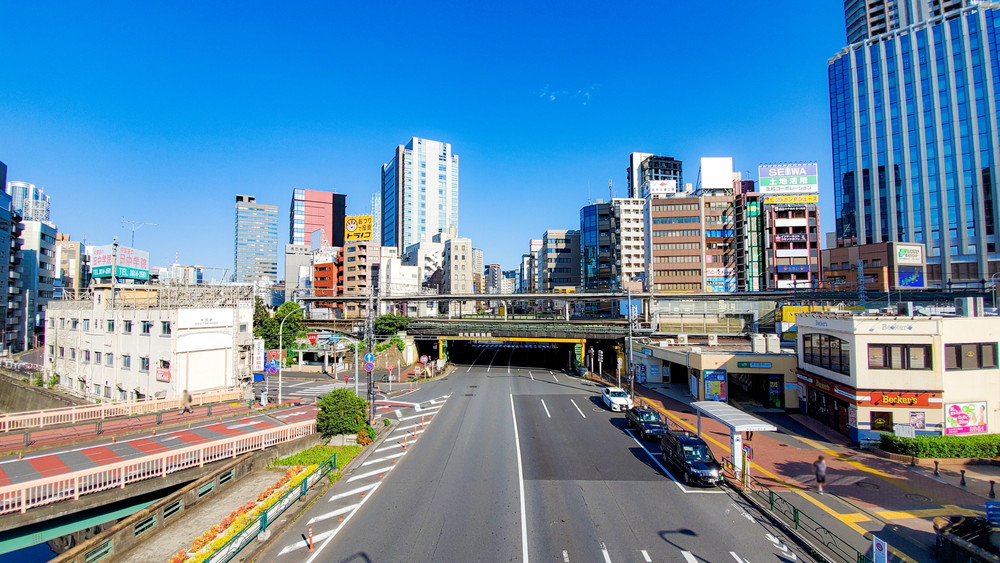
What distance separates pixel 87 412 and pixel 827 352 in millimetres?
44473

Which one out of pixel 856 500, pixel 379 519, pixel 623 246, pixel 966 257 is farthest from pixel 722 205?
pixel 379 519

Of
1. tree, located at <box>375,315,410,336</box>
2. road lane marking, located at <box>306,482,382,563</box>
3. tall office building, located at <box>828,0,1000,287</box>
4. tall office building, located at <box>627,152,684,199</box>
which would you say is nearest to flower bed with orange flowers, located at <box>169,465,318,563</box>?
road lane marking, located at <box>306,482,382,563</box>

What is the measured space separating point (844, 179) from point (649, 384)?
103 m

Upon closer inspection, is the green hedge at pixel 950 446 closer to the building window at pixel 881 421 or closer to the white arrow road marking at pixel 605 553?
the building window at pixel 881 421

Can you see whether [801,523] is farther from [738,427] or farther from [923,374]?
[923,374]

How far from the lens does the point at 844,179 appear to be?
374 feet

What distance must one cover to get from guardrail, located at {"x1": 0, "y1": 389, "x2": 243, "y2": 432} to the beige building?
39.9m

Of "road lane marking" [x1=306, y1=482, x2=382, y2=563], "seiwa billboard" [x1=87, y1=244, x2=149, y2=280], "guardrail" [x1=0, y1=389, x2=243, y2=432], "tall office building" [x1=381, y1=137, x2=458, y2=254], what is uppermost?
"tall office building" [x1=381, y1=137, x2=458, y2=254]

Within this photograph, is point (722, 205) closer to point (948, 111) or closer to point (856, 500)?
point (948, 111)

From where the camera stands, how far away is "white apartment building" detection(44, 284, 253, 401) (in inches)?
1324

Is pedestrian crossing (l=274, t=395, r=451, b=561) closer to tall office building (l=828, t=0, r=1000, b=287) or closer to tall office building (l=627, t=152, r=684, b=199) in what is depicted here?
tall office building (l=828, t=0, r=1000, b=287)

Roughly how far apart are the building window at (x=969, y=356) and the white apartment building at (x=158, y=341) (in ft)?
145

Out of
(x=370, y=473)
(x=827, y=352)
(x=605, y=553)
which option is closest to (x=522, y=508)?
(x=605, y=553)

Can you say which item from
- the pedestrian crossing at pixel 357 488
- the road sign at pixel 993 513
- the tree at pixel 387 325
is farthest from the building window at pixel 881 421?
the tree at pixel 387 325
